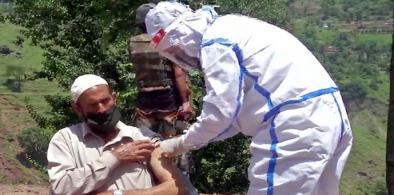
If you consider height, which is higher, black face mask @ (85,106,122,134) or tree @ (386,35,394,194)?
black face mask @ (85,106,122,134)

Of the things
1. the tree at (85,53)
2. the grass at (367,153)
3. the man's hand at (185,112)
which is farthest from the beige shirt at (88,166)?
the grass at (367,153)

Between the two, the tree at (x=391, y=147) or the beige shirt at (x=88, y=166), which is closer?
the beige shirt at (x=88, y=166)

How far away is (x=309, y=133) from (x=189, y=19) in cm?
73

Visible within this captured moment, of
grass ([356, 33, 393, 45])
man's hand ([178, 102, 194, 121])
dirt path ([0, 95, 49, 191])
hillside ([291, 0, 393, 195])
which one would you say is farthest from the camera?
grass ([356, 33, 393, 45])

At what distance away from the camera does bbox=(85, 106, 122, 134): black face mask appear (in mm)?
3705

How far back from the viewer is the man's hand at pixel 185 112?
450cm

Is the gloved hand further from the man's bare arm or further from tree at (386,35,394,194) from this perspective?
tree at (386,35,394,194)

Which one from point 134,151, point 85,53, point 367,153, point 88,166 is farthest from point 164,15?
point 367,153

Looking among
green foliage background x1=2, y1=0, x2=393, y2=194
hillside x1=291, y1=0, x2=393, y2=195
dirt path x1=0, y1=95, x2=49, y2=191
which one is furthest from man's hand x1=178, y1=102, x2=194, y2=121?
hillside x1=291, y1=0, x2=393, y2=195

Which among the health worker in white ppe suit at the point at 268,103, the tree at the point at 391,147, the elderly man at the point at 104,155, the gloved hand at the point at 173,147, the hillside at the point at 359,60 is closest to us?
the health worker in white ppe suit at the point at 268,103

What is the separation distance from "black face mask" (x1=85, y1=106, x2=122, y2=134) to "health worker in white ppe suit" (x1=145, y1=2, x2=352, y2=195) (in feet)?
1.49

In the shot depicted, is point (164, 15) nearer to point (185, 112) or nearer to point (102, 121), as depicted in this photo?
point (102, 121)

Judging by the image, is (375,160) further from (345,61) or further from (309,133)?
(309,133)

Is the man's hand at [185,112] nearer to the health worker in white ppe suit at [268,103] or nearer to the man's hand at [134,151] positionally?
the man's hand at [134,151]
